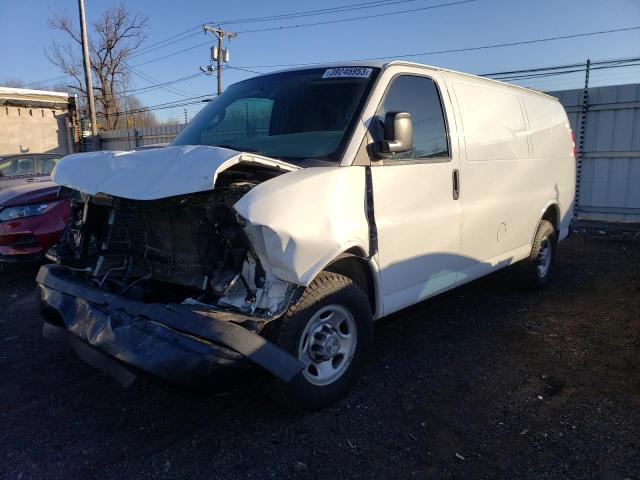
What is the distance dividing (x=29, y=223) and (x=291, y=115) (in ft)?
13.1

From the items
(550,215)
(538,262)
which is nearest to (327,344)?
(538,262)

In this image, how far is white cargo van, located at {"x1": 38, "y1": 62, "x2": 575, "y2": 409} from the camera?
8.62ft

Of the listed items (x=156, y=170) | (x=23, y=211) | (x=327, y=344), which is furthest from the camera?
(x=23, y=211)

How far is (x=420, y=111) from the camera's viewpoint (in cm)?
376

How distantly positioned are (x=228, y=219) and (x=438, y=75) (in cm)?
223

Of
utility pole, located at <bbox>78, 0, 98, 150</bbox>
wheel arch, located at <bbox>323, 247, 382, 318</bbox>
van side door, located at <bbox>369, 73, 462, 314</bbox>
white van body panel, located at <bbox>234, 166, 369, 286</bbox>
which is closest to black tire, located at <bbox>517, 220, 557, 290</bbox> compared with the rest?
van side door, located at <bbox>369, 73, 462, 314</bbox>

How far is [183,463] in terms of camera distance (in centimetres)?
269

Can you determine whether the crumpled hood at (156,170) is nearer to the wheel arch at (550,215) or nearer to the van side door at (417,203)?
the van side door at (417,203)

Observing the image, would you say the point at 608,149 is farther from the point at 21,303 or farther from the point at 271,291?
the point at 21,303

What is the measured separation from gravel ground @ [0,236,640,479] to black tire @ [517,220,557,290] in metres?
1.03

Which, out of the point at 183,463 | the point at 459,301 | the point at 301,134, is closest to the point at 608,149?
the point at 459,301

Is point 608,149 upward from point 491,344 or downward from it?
upward

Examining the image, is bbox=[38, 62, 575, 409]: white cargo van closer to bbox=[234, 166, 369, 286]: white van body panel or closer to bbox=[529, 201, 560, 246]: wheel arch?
bbox=[234, 166, 369, 286]: white van body panel

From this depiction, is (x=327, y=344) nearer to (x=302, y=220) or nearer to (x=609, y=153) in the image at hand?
(x=302, y=220)
